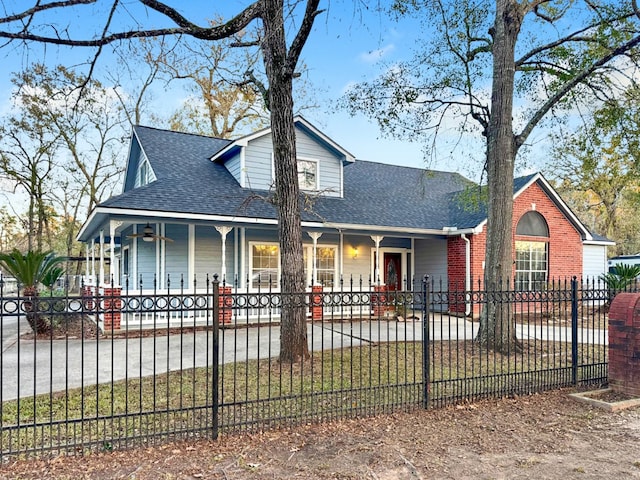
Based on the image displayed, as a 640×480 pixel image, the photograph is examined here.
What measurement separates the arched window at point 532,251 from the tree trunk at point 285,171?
11.5 meters

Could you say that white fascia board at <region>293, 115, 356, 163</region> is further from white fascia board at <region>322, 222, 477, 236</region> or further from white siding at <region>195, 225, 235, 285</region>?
white siding at <region>195, 225, 235, 285</region>

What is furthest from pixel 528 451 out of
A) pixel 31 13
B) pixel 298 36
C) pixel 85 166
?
pixel 85 166

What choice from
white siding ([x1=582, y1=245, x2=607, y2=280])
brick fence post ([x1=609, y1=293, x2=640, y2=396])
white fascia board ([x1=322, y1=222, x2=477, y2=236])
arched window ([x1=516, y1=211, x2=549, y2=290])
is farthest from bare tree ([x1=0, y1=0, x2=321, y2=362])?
white siding ([x1=582, y1=245, x2=607, y2=280])

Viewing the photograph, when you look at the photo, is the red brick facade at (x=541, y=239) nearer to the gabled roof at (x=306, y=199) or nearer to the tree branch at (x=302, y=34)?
the gabled roof at (x=306, y=199)

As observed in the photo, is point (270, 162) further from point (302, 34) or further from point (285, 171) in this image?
point (302, 34)

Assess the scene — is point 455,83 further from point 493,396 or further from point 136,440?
point 136,440

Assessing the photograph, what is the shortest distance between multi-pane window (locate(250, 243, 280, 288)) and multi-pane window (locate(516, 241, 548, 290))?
28.9 ft

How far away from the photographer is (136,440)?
4219 mm

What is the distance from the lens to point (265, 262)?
14023 millimetres

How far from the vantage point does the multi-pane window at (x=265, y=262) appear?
1380cm

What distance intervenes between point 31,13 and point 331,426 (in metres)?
6.58

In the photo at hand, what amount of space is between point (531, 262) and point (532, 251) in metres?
0.42

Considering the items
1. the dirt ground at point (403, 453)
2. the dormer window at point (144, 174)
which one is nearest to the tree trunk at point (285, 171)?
the dirt ground at point (403, 453)

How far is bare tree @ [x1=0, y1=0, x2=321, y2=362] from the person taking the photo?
6.07 metres
